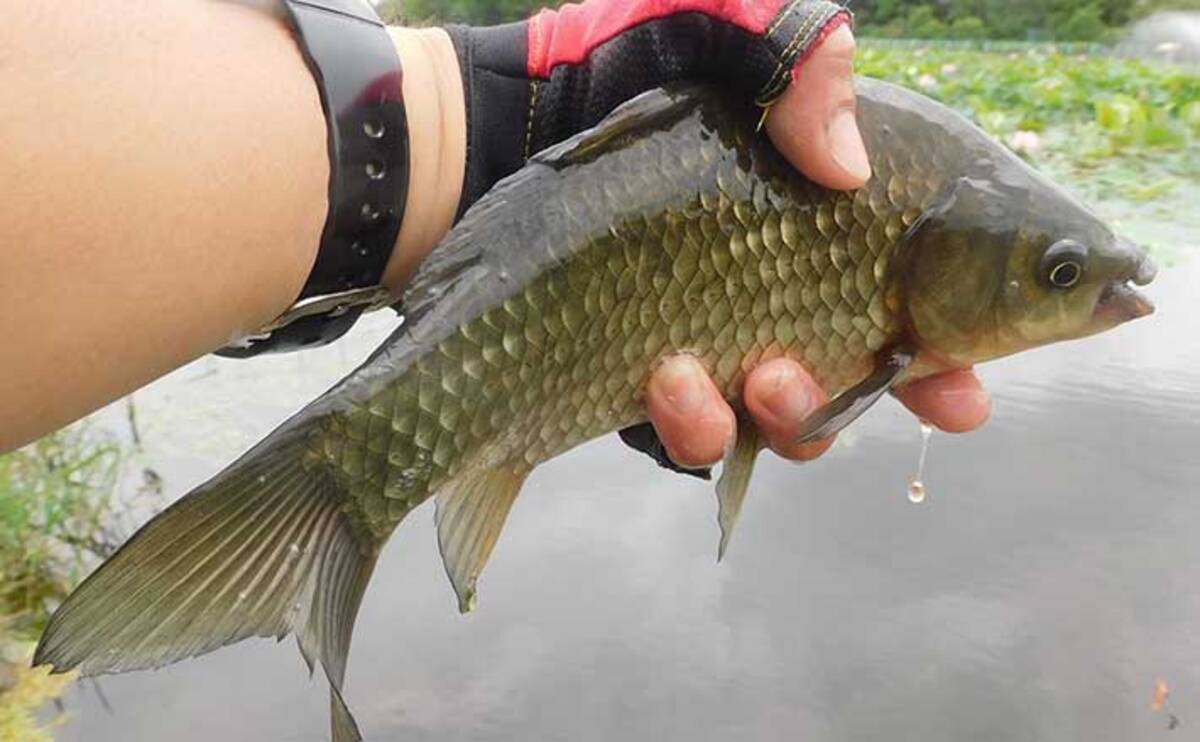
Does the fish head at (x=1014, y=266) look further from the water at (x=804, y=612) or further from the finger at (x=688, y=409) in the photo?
the water at (x=804, y=612)

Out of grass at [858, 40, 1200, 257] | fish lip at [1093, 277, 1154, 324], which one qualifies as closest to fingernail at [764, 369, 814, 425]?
fish lip at [1093, 277, 1154, 324]

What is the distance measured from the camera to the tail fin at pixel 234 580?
1.05 m

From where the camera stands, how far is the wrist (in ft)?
4.88

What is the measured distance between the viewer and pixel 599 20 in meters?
1.47

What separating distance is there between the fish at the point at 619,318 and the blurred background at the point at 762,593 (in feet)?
3.68

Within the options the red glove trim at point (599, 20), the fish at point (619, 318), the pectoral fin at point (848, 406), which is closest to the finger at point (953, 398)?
the fish at point (619, 318)

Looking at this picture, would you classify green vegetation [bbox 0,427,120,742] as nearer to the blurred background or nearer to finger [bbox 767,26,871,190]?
the blurred background

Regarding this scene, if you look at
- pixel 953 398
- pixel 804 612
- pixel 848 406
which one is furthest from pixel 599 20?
pixel 804 612

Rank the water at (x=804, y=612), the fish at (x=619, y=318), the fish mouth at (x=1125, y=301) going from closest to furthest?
the fish at (x=619, y=318)
the fish mouth at (x=1125, y=301)
the water at (x=804, y=612)

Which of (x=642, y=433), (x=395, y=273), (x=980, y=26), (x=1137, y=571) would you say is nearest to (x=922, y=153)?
(x=642, y=433)

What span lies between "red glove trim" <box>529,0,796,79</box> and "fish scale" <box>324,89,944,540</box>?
130mm

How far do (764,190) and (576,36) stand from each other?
0.37 meters

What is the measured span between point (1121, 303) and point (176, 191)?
1.20 m

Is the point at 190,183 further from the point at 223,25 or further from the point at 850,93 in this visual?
the point at 850,93
